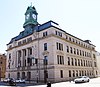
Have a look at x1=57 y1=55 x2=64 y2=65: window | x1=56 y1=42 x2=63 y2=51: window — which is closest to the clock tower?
x1=56 y1=42 x2=63 y2=51: window

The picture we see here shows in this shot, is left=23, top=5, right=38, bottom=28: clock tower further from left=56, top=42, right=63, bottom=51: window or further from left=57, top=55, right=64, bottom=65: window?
left=57, top=55, right=64, bottom=65: window

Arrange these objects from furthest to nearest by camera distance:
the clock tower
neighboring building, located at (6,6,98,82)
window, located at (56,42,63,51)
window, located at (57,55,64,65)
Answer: the clock tower → window, located at (56,42,63,51) → window, located at (57,55,64,65) → neighboring building, located at (6,6,98,82)

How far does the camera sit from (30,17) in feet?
170

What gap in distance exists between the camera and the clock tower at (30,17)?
51175 mm

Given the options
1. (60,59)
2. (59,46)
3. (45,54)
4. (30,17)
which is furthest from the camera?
(30,17)

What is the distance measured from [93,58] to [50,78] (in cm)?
3818

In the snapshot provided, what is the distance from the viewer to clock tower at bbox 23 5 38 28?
168 ft

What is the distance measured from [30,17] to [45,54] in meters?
17.1

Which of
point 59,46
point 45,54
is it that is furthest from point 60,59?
point 45,54

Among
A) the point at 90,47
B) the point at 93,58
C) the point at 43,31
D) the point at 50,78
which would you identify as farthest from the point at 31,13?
the point at 93,58

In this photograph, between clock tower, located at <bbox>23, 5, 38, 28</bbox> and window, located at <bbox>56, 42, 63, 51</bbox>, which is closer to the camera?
window, located at <bbox>56, 42, 63, 51</bbox>

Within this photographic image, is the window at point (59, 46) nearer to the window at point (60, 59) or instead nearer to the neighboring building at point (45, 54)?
the neighboring building at point (45, 54)

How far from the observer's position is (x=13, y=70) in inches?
2158

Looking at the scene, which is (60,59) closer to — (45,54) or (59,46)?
(59,46)
